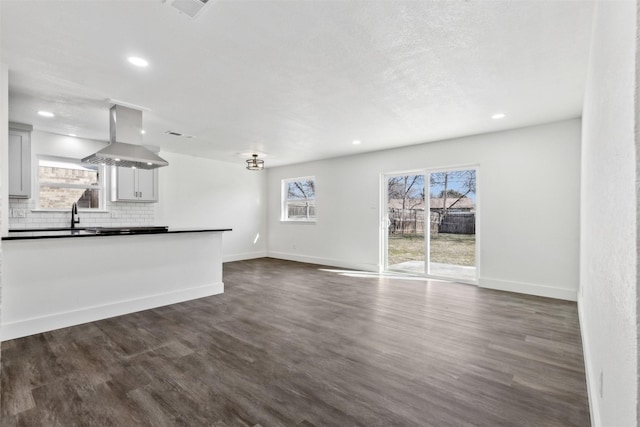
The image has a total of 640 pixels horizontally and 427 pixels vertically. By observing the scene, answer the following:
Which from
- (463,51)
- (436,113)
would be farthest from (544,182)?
(463,51)

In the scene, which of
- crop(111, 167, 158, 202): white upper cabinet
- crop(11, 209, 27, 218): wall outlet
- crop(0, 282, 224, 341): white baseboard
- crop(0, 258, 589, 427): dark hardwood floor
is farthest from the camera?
crop(111, 167, 158, 202): white upper cabinet

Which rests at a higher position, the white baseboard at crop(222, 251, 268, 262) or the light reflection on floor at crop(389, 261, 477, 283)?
the light reflection on floor at crop(389, 261, 477, 283)

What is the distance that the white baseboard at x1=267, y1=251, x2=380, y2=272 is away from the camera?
6.44 metres

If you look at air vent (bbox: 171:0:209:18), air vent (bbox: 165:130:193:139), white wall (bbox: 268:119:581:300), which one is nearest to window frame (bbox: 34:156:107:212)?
air vent (bbox: 165:130:193:139)

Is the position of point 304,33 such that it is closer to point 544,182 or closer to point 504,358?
point 504,358

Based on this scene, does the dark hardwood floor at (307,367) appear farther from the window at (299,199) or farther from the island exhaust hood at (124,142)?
the window at (299,199)

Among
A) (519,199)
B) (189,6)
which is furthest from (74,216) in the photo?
(519,199)

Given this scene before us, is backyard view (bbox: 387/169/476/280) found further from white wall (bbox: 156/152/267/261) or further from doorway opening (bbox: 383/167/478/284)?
white wall (bbox: 156/152/267/261)

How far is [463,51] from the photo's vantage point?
8.07ft

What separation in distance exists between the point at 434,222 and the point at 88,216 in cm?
640

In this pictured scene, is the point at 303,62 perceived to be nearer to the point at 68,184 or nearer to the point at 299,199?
the point at 68,184

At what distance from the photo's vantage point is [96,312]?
343cm

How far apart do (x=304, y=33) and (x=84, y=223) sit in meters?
5.35

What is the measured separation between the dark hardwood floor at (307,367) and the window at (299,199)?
4.00m
